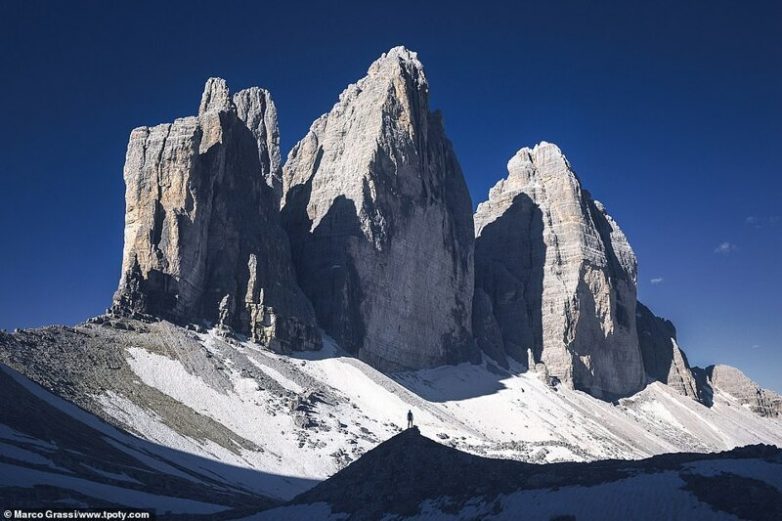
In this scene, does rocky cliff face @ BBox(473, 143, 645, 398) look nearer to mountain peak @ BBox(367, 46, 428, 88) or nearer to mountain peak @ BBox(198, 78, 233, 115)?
mountain peak @ BBox(367, 46, 428, 88)

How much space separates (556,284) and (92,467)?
103 m

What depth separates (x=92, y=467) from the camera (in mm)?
37688

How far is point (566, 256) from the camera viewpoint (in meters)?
134

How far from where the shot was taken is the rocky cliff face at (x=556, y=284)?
12812cm

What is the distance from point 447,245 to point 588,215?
35.6 m

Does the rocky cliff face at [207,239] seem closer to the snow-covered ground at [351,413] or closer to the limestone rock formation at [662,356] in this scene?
the snow-covered ground at [351,413]

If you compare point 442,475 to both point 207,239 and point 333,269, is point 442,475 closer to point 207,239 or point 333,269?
point 207,239

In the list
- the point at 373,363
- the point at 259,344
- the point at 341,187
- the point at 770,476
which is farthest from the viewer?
the point at 341,187

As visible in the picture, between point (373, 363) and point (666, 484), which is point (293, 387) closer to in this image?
point (373, 363)

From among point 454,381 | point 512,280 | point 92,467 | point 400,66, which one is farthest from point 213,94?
point 92,467

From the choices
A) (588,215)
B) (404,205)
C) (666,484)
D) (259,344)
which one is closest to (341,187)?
(404,205)

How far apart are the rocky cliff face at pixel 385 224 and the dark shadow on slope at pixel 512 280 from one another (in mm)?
9113

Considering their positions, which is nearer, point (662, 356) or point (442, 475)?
point (442, 475)

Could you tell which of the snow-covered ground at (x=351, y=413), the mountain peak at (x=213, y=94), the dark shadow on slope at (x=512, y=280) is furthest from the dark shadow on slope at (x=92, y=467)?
the dark shadow on slope at (x=512, y=280)
